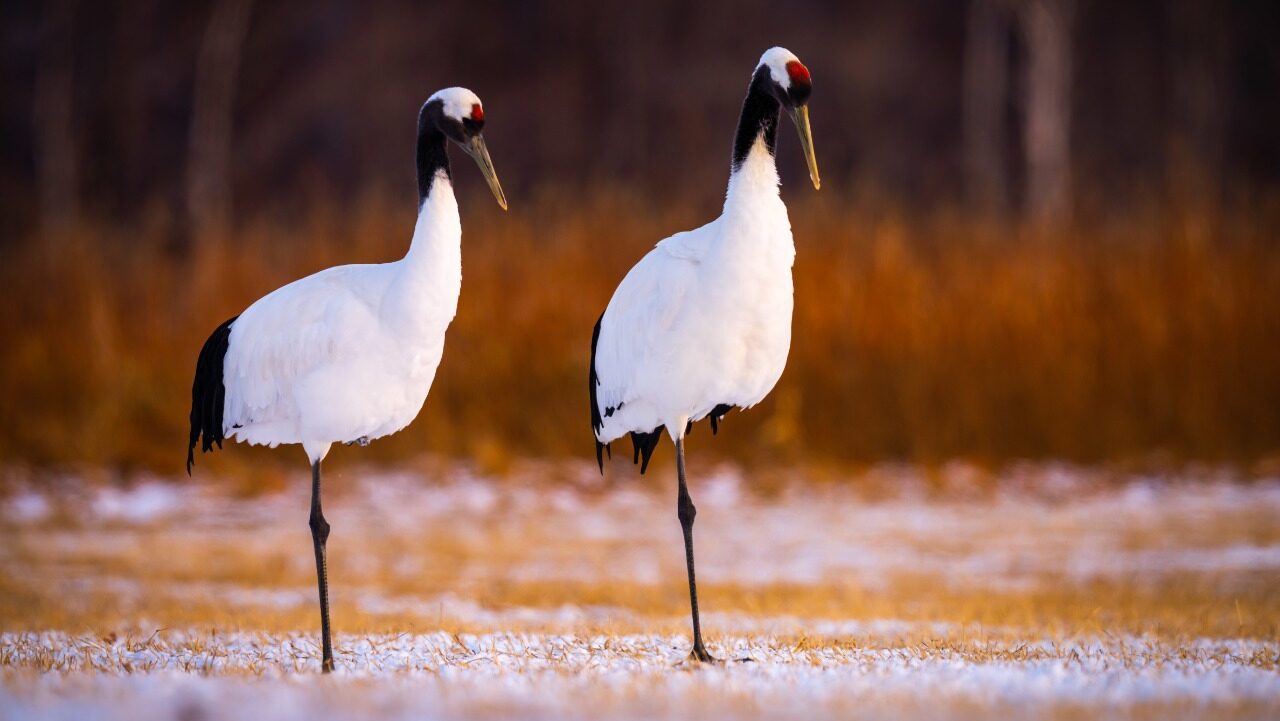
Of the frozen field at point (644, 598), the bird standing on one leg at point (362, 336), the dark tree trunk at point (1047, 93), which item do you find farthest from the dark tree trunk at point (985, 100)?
the bird standing on one leg at point (362, 336)

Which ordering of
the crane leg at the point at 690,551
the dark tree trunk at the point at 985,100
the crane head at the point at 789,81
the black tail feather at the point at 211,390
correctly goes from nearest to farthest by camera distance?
the crane leg at the point at 690,551
the crane head at the point at 789,81
the black tail feather at the point at 211,390
the dark tree trunk at the point at 985,100

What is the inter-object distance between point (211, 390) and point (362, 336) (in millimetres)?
1054

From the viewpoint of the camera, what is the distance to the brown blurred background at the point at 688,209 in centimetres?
1196

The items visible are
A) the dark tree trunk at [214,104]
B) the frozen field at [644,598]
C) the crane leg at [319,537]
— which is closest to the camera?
the frozen field at [644,598]

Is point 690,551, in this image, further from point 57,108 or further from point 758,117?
point 57,108

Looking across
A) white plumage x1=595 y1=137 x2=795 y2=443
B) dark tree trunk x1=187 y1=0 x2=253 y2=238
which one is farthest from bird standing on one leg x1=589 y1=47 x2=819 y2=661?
dark tree trunk x1=187 y1=0 x2=253 y2=238

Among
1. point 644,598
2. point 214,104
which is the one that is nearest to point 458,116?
point 644,598

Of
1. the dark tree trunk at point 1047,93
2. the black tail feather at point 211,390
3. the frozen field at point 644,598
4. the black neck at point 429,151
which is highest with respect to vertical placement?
the dark tree trunk at point 1047,93

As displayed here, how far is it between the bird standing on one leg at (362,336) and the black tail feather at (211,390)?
0.56ft

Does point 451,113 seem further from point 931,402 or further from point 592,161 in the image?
point 592,161

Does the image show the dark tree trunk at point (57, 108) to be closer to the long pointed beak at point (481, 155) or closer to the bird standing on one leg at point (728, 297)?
the long pointed beak at point (481, 155)

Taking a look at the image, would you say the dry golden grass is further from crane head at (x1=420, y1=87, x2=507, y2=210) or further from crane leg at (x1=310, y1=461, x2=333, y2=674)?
crane head at (x1=420, y1=87, x2=507, y2=210)

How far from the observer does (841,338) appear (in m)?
12.4

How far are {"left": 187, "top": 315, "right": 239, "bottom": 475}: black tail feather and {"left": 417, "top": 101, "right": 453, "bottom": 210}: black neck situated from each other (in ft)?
3.58
